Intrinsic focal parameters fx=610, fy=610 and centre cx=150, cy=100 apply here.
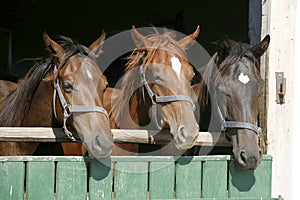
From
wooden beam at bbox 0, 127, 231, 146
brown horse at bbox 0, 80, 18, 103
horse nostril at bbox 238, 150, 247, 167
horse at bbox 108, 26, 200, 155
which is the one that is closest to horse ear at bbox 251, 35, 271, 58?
horse at bbox 108, 26, 200, 155

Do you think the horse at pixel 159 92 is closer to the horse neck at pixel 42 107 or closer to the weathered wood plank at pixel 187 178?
the weathered wood plank at pixel 187 178

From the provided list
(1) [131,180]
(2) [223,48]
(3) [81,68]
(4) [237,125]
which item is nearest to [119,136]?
(1) [131,180]

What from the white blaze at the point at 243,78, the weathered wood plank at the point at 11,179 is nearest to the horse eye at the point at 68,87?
Result: the weathered wood plank at the point at 11,179

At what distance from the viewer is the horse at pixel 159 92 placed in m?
3.06

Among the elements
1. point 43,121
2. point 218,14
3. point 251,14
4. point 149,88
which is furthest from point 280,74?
point 218,14

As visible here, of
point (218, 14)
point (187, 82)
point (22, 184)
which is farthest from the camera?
point (218, 14)

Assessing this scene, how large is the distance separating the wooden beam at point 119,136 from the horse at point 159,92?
0.07m

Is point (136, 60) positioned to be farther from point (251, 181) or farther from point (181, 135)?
point (251, 181)

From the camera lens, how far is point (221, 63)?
3492mm

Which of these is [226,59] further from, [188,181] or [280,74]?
[188,181]

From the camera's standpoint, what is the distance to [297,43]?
340 centimetres

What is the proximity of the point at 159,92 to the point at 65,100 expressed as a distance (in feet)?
1.62

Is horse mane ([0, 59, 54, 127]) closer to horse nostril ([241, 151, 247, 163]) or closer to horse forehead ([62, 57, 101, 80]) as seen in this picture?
horse forehead ([62, 57, 101, 80])

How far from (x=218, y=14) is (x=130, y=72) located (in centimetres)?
405
